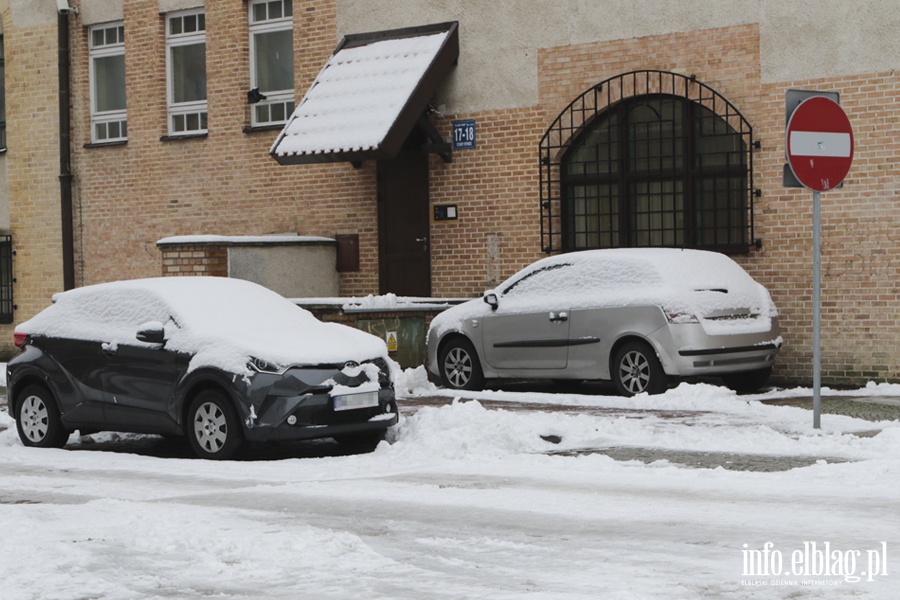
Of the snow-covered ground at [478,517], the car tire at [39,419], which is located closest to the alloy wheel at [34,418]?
the car tire at [39,419]

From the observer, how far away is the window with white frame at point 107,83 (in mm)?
25203

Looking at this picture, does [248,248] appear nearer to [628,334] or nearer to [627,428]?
[628,334]

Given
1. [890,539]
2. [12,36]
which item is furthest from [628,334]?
[12,36]

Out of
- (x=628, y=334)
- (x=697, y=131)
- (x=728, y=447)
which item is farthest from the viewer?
(x=697, y=131)

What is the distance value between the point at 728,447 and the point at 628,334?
170 inches

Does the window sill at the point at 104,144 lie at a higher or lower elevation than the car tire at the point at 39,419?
higher

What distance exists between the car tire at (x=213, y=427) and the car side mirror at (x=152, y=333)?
2.14 feet

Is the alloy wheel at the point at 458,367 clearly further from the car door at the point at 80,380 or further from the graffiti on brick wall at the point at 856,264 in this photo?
the car door at the point at 80,380

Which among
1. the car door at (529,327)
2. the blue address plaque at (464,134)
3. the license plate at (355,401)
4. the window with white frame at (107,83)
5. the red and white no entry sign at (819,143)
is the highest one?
the window with white frame at (107,83)

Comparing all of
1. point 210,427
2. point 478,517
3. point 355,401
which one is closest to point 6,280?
point 210,427

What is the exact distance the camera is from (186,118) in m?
24.4

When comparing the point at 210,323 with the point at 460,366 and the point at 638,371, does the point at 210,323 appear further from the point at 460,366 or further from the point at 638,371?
the point at 460,366

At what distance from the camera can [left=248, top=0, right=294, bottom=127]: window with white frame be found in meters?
23.3

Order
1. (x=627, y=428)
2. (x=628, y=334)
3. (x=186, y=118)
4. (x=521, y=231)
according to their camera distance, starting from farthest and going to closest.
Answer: (x=186, y=118) < (x=521, y=231) < (x=628, y=334) < (x=627, y=428)
